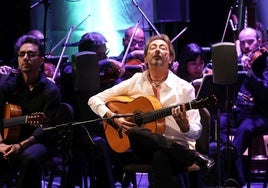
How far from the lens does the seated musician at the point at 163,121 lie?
13.5ft

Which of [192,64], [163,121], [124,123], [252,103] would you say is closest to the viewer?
[163,121]

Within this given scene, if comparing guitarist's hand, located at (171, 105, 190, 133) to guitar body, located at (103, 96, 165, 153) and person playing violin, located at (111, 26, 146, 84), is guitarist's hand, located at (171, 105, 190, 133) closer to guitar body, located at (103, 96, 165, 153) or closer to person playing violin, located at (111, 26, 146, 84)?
guitar body, located at (103, 96, 165, 153)

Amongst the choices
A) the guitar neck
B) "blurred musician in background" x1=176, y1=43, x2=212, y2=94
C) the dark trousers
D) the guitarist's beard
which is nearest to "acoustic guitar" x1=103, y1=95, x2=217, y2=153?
the dark trousers

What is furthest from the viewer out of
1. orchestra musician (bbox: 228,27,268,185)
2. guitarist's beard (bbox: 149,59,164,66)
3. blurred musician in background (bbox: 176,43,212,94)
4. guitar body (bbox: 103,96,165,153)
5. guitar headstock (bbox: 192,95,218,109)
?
blurred musician in background (bbox: 176,43,212,94)

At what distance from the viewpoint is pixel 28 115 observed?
4543mm

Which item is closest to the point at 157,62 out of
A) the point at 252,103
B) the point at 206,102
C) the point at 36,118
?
the point at 206,102

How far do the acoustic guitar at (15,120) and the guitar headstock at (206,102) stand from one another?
3.95ft

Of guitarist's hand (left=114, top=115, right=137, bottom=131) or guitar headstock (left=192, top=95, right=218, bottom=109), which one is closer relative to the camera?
guitar headstock (left=192, top=95, right=218, bottom=109)

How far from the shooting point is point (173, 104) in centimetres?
459

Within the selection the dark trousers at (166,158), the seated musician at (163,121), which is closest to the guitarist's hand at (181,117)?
the seated musician at (163,121)

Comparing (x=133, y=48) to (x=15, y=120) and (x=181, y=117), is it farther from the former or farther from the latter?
(x=181, y=117)

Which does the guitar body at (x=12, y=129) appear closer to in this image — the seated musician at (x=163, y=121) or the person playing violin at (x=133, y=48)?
the seated musician at (x=163, y=121)

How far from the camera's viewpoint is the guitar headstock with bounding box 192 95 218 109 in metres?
3.96

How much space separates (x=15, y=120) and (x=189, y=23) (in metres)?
4.87
